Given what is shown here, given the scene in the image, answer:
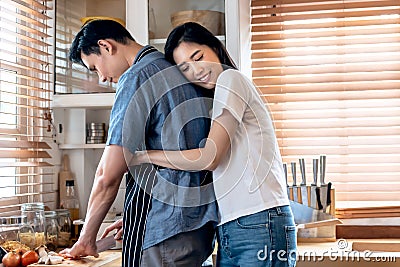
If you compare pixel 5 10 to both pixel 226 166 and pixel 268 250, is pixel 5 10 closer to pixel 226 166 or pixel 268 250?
pixel 226 166

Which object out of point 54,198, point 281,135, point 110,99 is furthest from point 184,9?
point 54,198

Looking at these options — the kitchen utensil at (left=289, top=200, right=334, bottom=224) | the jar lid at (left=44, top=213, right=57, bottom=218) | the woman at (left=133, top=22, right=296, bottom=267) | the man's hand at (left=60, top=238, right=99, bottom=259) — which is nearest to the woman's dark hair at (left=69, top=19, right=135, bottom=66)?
the woman at (left=133, top=22, right=296, bottom=267)

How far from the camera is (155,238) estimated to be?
1.75 m

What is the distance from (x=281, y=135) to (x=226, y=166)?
44.7 inches

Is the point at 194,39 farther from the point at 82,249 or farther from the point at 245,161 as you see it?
the point at 82,249

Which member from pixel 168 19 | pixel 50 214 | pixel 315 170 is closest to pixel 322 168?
pixel 315 170

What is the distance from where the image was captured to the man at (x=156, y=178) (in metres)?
1.75

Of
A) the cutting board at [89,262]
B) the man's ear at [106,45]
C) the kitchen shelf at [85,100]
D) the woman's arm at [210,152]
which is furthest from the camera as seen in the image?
the kitchen shelf at [85,100]

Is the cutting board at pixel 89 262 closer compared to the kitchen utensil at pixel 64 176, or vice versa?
the cutting board at pixel 89 262

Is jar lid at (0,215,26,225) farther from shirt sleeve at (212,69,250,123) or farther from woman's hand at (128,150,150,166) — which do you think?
shirt sleeve at (212,69,250,123)

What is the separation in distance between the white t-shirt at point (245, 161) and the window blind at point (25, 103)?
1.03 meters

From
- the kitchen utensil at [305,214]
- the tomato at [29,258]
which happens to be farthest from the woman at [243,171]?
the kitchen utensil at [305,214]

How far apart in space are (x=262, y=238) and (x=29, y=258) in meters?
0.83

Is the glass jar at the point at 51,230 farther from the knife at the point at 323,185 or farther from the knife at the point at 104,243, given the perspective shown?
the knife at the point at 323,185
